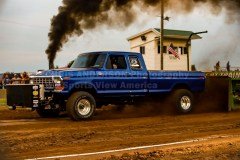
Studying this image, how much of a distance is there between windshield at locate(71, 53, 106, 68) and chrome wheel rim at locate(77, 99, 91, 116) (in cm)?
127

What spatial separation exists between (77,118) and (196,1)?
8.92m

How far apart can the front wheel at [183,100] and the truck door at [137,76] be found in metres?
1.38

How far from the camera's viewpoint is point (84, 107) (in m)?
13.8

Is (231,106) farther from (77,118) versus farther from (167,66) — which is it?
(167,66)

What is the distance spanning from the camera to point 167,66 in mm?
52344

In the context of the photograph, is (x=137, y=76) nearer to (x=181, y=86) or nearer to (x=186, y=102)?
(x=181, y=86)

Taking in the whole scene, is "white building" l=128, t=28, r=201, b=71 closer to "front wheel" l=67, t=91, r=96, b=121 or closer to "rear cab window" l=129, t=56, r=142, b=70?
"rear cab window" l=129, t=56, r=142, b=70

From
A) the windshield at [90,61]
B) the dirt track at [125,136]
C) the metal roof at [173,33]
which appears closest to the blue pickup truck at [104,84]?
the windshield at [90,61]

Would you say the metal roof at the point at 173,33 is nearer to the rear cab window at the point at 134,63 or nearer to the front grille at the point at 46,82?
the rear cab window at the point at 134,63

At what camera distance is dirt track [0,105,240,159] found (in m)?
8.25

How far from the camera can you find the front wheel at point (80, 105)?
13.4m

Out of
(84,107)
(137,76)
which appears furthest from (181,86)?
(84,107)

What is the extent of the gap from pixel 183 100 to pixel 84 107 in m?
4.12

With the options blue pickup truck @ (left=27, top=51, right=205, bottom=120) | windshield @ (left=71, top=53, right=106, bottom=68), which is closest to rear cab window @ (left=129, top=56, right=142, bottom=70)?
blue pickup truck @ (left=27, top=51, right=205, bottom=120)
